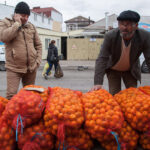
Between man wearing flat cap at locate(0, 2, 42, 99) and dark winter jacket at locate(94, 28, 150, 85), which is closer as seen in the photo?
dark winter jacket at locate(94, 28, 150, 85)

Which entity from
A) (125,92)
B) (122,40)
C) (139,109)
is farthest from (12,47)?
(139,109)

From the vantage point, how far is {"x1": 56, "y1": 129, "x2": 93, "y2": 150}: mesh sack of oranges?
5.03ft

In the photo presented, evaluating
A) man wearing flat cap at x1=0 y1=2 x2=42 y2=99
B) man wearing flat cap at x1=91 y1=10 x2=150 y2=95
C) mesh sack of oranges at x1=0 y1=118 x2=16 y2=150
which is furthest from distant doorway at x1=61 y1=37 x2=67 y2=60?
mesh sack of oranges at x1=0 y1=118 x2=16 y2=150

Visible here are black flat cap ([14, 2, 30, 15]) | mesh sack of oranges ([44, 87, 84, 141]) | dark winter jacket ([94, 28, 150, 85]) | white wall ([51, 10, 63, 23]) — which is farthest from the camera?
white wall ([51, 10, 63, 23])

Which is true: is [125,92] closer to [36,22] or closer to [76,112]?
[76,112]

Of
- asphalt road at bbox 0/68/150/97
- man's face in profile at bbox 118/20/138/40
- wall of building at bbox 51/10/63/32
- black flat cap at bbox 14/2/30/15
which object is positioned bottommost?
asphalt road at bbox 0/68/150/97

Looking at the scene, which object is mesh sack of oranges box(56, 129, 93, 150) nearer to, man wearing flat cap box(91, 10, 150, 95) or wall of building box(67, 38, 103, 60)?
man wearing flat cap box(91, 10, 150, 95)

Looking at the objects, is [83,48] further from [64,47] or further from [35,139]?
[35,139]

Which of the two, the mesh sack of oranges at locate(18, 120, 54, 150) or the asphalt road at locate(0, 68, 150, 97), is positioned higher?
the mesh sack of oranges at locate(18, 120, 54, 150)

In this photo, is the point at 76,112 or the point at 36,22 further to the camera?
the point at 36,22

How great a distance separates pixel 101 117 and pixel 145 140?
1.61ft

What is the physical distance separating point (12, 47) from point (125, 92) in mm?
1715

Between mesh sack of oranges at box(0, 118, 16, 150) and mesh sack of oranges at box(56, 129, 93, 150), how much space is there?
1.31 ft

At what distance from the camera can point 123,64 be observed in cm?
252
